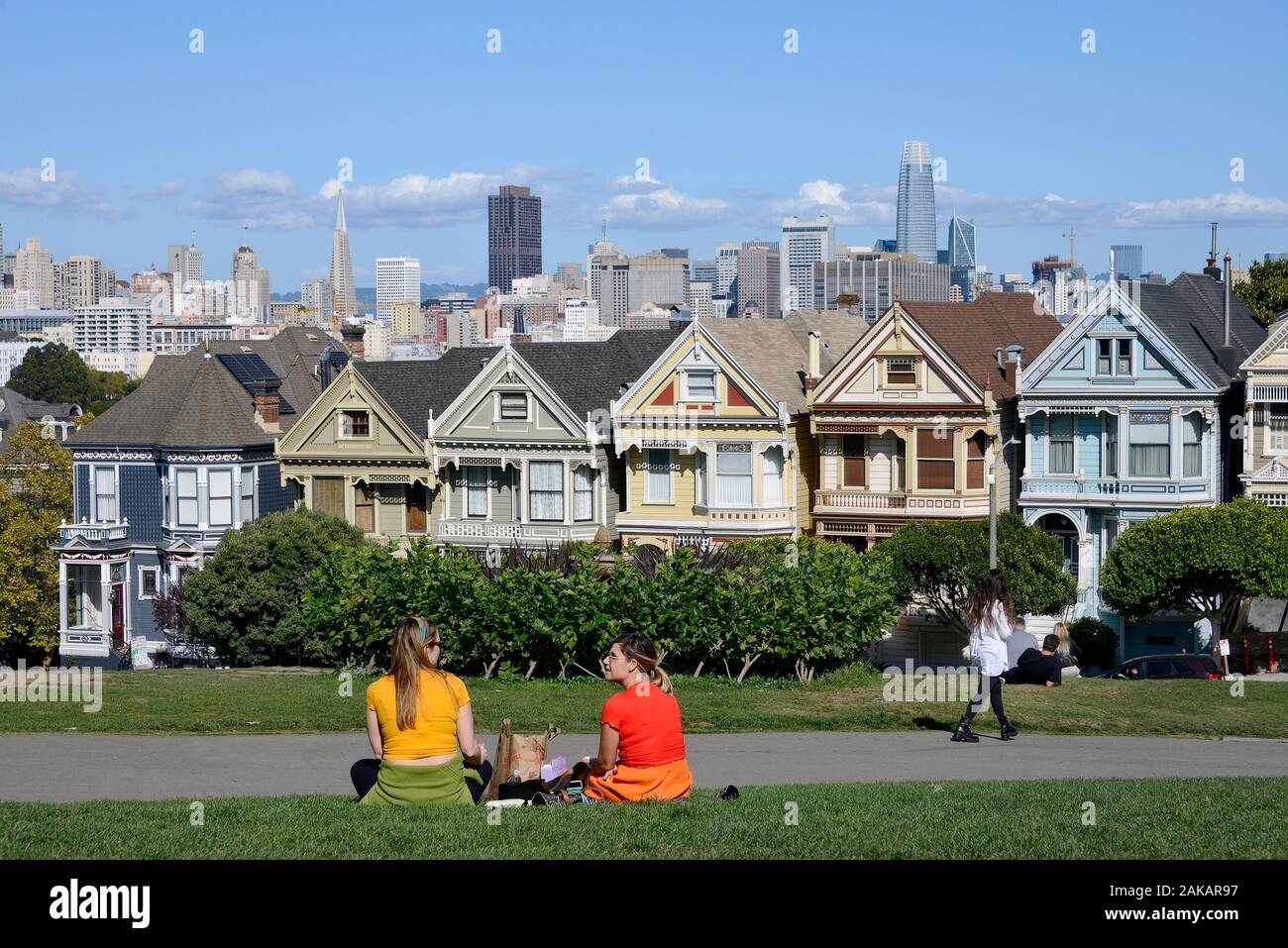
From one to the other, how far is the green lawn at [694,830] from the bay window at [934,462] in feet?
94.3

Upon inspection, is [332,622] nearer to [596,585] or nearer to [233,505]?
[596,585]

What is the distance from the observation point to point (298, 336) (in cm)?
6128

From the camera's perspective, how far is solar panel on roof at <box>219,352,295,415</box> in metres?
53.8

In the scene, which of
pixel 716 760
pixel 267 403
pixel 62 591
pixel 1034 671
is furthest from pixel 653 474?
pixel 716 760

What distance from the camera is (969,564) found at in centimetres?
4291

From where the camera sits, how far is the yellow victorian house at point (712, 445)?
4709 centimetres

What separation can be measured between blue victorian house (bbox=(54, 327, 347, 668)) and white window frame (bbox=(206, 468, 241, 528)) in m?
0.03

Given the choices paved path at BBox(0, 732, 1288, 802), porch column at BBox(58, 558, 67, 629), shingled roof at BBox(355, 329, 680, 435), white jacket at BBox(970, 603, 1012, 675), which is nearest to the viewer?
paved path at BBox(0, 732, 1288, 802)

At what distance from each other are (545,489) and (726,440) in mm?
5158

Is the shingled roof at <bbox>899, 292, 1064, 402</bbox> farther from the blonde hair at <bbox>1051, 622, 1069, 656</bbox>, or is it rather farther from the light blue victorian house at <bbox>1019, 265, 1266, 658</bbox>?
the blonde hair at <bbox>1051, 622, 1069, 656</bbox>

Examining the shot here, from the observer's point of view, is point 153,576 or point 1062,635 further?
point 153,576

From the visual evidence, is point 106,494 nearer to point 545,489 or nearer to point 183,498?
point 183,498

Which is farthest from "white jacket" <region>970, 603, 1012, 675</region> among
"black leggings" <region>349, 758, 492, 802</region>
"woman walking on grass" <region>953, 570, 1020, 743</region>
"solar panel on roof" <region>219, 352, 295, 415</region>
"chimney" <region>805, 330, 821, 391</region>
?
"solar panel on roof" <region>219, 352, 295, 415</region>
